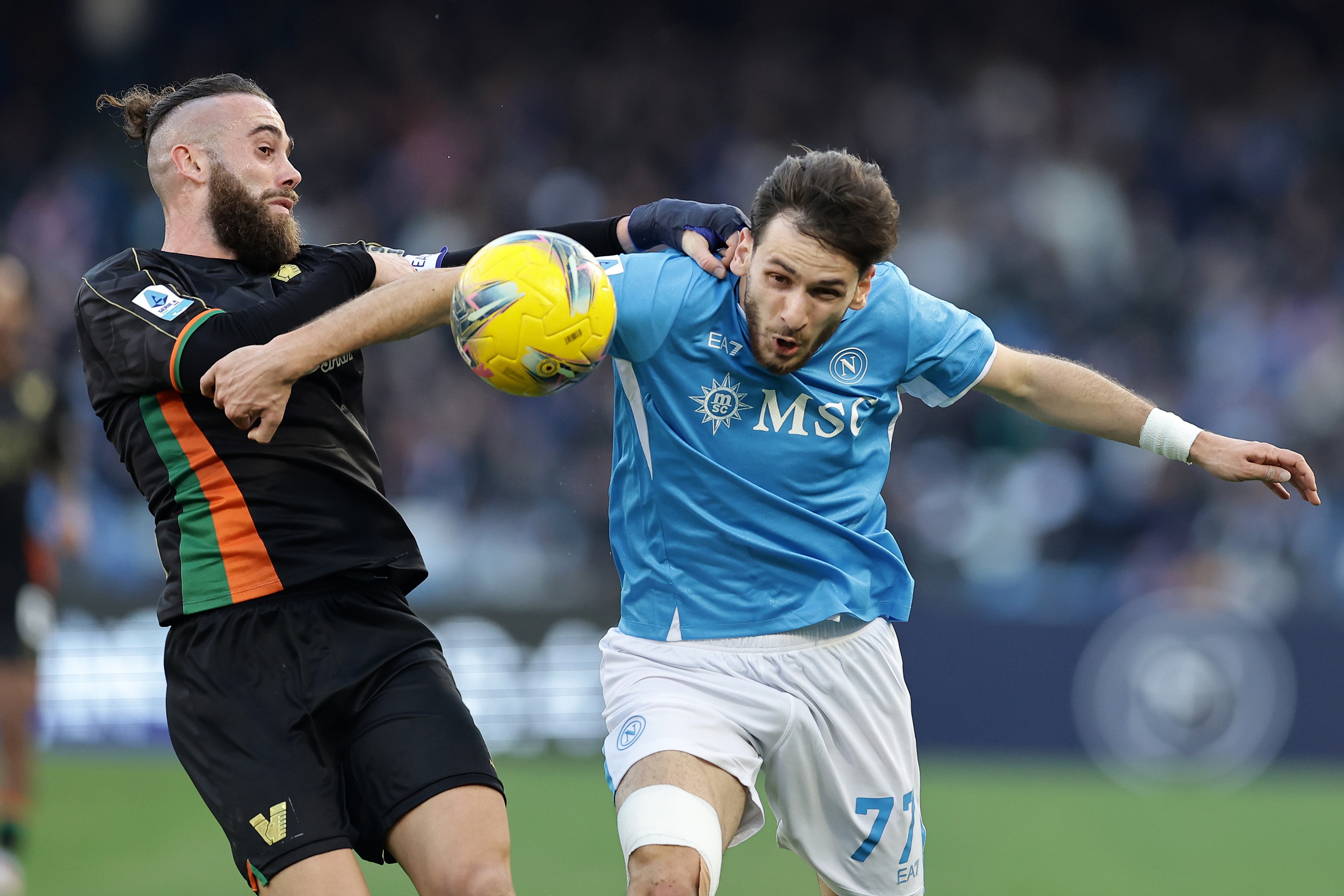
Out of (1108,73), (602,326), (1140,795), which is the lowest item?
(1140,795)

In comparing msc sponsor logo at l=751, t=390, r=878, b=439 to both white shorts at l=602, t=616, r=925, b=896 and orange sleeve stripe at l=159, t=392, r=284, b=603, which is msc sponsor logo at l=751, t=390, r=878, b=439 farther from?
orange sleeve stripe at l=159, t=392, r=284, b=603

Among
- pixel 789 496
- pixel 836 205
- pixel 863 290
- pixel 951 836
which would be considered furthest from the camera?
pixel 951 836

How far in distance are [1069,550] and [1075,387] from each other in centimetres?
753

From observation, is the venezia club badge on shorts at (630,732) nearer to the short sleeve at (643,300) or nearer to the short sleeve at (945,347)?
the short sleeve at (643,300)

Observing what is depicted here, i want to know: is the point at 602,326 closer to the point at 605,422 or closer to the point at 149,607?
the point at 149,607

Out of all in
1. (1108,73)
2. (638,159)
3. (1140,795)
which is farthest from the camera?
(1108,73)

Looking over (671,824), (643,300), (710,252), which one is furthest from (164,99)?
(671,824)

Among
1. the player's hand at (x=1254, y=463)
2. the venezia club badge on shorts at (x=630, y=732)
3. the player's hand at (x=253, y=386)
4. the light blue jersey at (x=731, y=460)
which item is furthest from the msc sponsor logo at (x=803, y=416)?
the player's hand at (x=253, y=386)

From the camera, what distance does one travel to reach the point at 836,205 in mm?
3955

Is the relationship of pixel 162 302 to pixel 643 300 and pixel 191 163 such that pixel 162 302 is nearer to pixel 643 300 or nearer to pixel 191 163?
pixel 191 163

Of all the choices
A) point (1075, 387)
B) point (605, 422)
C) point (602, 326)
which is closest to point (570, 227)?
point (602, 326)

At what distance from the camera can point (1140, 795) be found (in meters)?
9.55

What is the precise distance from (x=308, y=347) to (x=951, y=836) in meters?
5.97

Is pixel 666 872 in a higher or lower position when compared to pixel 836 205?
lower
